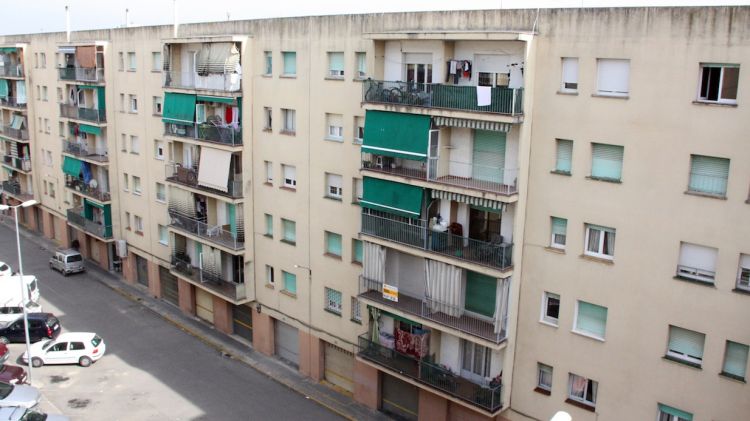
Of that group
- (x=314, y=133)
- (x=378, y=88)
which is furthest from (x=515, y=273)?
(x=314, y=133)

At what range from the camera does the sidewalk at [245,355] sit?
97.2 feet

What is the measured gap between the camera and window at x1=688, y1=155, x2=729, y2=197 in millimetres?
18281

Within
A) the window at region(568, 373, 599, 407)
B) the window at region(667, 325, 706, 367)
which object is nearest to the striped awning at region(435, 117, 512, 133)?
the window at region(667, 325, 706, 367)

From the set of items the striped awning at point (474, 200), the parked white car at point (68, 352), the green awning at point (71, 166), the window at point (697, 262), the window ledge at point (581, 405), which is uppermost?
the striped awning at point (474, 200)

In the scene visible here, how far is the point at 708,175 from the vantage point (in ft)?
60.7

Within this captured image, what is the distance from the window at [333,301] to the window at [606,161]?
43.7ft

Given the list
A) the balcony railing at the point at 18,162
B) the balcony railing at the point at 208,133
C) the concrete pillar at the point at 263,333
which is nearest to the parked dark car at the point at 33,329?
the concrete pillar at the point at 263,333

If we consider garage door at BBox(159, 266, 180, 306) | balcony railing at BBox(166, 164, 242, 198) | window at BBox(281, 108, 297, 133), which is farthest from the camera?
garage door at BBox(159, 266, 180, 306)

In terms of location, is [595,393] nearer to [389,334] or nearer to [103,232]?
[389,334]

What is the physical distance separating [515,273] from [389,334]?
7046 mm

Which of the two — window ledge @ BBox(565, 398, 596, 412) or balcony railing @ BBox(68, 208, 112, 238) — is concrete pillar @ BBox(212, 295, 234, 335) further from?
window ledge @ BBox(565, 398, 596, 412)

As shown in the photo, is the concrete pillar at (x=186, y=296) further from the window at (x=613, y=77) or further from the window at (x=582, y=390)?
the window at (x=613, y=77)

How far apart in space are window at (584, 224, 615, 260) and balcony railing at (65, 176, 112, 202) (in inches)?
1322

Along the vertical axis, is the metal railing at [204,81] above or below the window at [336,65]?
below
